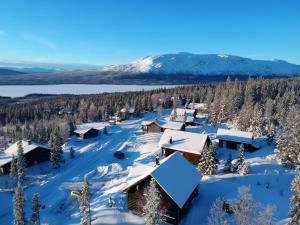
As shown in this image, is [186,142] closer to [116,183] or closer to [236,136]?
[236,136]

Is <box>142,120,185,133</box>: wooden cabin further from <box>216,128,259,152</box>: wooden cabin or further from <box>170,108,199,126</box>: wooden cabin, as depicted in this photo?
<box>216,128,259,152</box>: wooden cabin

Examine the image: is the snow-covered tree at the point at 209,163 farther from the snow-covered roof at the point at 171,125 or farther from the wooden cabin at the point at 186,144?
the snow-covered roof at the point at 171,125

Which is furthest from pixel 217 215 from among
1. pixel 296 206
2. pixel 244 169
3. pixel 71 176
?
pixel 71 176

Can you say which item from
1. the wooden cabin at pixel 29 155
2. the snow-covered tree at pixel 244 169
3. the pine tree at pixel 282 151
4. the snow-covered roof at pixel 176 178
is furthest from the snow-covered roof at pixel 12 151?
the pine tree at pixel 282 151

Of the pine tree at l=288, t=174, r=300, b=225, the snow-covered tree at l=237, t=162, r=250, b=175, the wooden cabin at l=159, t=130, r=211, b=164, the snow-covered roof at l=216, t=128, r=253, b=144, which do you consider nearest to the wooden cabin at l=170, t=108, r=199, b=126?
the snow-covered roof at l=216, t=128, r=253, b=144

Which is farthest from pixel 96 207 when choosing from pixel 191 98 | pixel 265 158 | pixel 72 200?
pixel 191 98

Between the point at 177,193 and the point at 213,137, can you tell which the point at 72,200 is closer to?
the point at 177,193
